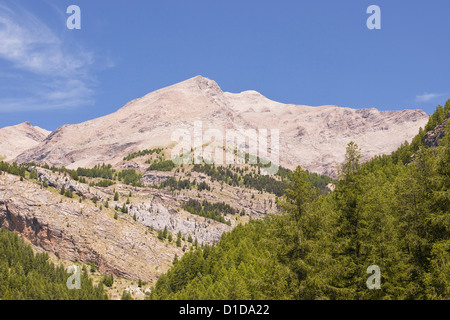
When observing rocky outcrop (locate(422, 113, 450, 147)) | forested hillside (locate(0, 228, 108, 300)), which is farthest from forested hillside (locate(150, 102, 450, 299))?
rocky outcrop (locate(422, 113, 450, 147))

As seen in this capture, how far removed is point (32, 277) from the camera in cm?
14100

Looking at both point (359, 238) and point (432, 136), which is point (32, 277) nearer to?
point (359, 238)

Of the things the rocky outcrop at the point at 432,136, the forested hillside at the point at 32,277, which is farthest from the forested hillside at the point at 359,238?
the rocky outcrop at the point at 432,136

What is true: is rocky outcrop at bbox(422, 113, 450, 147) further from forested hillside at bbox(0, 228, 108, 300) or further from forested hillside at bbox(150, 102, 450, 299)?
forested hillside at bbox(0, 228, 108, 300)

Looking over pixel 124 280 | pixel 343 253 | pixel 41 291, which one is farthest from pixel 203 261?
pixel 124 280

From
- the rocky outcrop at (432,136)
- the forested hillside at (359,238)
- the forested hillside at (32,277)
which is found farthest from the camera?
the rocky outcrop at (432,136)

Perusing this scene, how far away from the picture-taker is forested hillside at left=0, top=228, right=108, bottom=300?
412ft

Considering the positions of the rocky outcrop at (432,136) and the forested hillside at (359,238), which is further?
the rocky outcrop at (432,136)

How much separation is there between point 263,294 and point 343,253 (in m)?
8.25

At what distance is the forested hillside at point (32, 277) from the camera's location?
125606 mm

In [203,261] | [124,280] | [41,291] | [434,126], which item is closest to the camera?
[203,261]

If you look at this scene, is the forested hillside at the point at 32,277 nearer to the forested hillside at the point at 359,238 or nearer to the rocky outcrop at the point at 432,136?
the forested hillside at the point at 359,238
